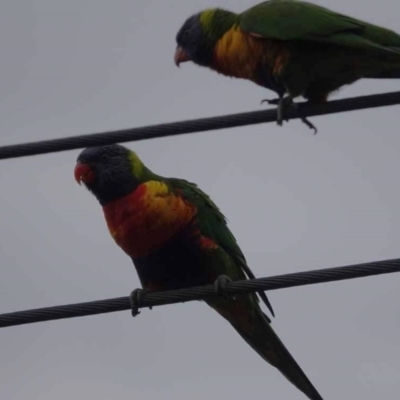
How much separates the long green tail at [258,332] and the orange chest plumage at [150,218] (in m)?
0.65

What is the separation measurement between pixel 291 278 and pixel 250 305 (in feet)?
6.82

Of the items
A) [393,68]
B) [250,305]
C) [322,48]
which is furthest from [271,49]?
[250,305]

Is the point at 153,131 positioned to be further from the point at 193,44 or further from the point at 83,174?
the point at 83,174

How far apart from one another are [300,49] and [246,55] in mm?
385

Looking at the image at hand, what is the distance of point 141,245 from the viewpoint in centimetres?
646

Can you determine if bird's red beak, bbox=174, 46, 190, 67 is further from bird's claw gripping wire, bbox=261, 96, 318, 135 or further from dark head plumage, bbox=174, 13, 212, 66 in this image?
bird's claw gripping wire, bbox=261, 96, 318, 135

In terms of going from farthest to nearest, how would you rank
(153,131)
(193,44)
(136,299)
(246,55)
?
(193,44)
(246,55)
(136,299)
(153,131)

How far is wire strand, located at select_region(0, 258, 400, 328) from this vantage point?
4621mm

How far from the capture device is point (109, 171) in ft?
22.2

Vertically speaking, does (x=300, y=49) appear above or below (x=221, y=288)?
above

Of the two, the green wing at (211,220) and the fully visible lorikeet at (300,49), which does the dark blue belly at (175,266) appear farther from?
the fully visible lorikeet at (300,49)

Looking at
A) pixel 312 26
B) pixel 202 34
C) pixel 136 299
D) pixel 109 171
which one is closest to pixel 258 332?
pixel 136 299

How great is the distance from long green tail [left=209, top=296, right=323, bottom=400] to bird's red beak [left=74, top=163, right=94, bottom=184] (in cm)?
116

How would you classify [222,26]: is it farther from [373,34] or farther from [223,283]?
[223,283]
